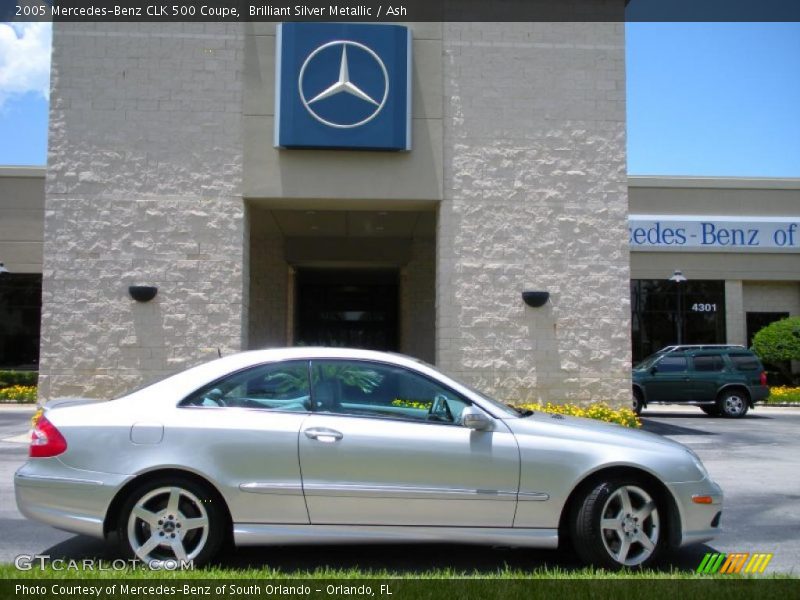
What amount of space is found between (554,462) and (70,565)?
3255 mm

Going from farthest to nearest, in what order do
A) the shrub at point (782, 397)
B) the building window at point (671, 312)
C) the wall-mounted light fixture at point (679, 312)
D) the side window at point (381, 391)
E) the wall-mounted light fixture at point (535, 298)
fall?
the building window at point (671, 312)
the wall-mounted light fixture at point (679, 312)
the shrub at point (782, 397)
the wall-mounted light fixture at point (535, 298)
the side window at point (381, 391)

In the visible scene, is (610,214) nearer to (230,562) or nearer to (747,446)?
(747,446)

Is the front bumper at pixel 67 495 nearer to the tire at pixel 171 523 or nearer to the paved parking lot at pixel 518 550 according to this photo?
the tire at pixel 171 523

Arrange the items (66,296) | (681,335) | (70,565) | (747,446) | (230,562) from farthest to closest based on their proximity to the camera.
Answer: (681,335)
(747,446)
(66,296)
(230,562)
(70,565)

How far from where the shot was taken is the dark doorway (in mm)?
22328

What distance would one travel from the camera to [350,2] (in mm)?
12656

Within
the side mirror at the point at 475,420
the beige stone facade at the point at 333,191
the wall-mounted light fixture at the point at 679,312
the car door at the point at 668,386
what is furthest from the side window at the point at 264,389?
the wall-mounted light fixture at the point at 679,312

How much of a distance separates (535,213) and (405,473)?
830 cm

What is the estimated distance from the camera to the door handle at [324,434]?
203 inches

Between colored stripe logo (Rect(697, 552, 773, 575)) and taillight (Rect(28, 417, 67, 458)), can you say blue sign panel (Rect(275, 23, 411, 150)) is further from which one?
colored stripe logo (Rect(697, 552, 773, 575))

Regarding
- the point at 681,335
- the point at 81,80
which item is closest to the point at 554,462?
the point at 81,80

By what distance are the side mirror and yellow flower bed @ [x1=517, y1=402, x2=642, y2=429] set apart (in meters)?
6.43

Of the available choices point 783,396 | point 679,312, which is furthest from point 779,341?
point 679,312

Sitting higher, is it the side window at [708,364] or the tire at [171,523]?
the side window at [708,364]
